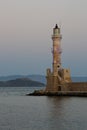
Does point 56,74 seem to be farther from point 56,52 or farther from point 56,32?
point 56,32

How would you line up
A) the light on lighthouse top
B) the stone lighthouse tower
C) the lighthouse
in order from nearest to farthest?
the stone lighthouse tower, the lighthouse, the light on lighthouse top

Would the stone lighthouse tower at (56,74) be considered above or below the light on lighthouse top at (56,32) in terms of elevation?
below

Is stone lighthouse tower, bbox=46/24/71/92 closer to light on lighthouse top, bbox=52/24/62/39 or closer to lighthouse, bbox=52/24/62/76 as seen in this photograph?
lighthouse, bbox=52/24/62/76

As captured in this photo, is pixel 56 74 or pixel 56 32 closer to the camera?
pixel 56 74

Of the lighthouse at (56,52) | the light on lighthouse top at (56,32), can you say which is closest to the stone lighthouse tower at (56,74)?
the lighthouse at (56,52)

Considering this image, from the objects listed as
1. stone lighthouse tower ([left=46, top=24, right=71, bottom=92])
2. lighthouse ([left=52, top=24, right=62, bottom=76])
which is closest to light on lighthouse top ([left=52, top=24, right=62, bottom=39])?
lighthouse ([left=52, top=24, right=62, bottom=76])

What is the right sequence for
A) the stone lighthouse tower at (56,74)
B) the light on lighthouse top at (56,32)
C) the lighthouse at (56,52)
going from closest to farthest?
the stone lighthouse tower at (56,74) < the lighthouse at (56,52) < the light on lighthouse top at (56,32)

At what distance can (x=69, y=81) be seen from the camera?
74125 millimetres

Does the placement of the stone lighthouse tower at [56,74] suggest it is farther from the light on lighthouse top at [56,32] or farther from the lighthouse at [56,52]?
the light on lighthouse top at [56,32]

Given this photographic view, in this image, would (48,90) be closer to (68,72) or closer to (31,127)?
(68,72)

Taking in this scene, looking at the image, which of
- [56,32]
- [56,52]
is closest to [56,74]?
[56,52]

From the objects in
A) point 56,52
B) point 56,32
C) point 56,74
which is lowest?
point 56,74

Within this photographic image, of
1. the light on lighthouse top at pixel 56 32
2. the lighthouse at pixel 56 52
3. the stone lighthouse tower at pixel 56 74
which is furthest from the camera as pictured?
the light on lighthouse top at pixel 56 32

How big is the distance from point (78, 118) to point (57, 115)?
3304 millimetres
